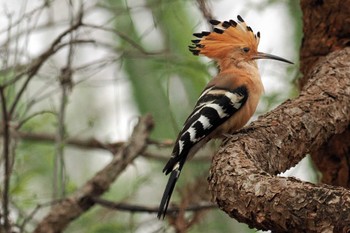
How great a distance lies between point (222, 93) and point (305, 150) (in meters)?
0.77

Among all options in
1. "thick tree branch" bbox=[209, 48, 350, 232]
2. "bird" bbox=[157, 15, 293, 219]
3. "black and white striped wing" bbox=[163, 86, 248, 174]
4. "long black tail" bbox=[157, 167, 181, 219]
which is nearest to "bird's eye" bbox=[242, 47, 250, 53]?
"bird" bbox=[157, 15, 293, 219]

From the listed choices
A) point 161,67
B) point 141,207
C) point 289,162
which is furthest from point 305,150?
point 161,67

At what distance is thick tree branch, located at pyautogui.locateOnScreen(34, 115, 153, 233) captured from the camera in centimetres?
426

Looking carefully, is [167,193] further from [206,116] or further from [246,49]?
[246,49]

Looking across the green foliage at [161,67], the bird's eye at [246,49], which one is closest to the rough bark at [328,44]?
the bird's eye at [246,49]

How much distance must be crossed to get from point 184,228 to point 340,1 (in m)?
1.27

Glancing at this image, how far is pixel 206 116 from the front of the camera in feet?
12.3

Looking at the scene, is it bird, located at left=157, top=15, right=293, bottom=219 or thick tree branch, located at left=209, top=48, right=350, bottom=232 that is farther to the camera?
bird, located at left=157, top=15, right=293, bottom=219

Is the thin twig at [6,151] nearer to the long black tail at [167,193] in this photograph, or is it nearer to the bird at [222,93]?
the bird at [222,93]

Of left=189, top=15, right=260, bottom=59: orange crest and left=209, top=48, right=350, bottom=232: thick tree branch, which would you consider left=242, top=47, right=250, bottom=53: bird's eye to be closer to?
left=189, top=15, right=260, bottom=59: orange crest

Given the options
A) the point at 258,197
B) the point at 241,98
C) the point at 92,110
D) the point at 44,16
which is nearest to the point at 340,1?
the point at 241,98

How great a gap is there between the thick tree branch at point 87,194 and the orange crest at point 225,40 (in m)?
0.60

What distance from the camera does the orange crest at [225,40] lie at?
4211 millimetres

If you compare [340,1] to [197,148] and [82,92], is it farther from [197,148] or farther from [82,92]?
[82,92]
